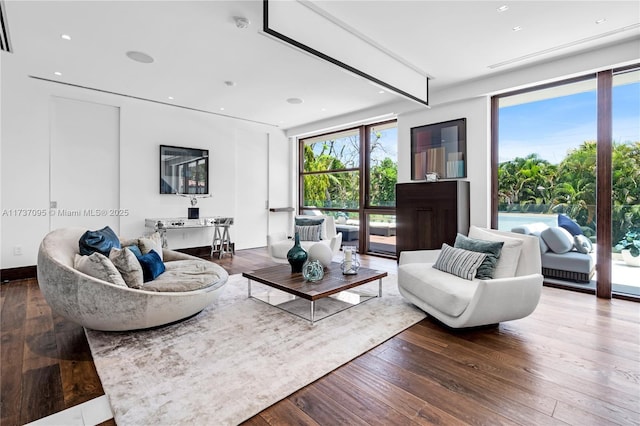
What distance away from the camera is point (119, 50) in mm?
3592

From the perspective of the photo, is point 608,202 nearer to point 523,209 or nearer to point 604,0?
point 523,209

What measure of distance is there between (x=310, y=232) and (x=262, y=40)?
2940 mm

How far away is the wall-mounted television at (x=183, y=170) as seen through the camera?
19.2 feet

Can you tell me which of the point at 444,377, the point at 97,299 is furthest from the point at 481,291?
the point at 97,299

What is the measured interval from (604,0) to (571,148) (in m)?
1.79

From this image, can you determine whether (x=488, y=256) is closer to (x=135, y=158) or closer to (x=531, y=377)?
(x=531, y=377)

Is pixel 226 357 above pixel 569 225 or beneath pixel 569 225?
beneath

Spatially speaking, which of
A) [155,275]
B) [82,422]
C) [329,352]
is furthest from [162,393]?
[155,275]

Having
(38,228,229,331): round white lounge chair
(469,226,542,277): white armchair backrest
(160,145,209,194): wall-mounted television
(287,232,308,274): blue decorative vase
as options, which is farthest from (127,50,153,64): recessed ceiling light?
(469,226,542,277): white armchair backrest

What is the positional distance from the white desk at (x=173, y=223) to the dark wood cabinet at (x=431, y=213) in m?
3.43

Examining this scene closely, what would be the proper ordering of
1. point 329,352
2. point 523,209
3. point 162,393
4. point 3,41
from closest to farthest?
point 162,393, point 329,352, point 3,41, point 523,209

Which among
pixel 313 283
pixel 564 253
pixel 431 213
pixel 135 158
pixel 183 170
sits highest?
pixel 135 158

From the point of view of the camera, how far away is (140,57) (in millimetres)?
3773

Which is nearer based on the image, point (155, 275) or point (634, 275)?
point (155, 275)
